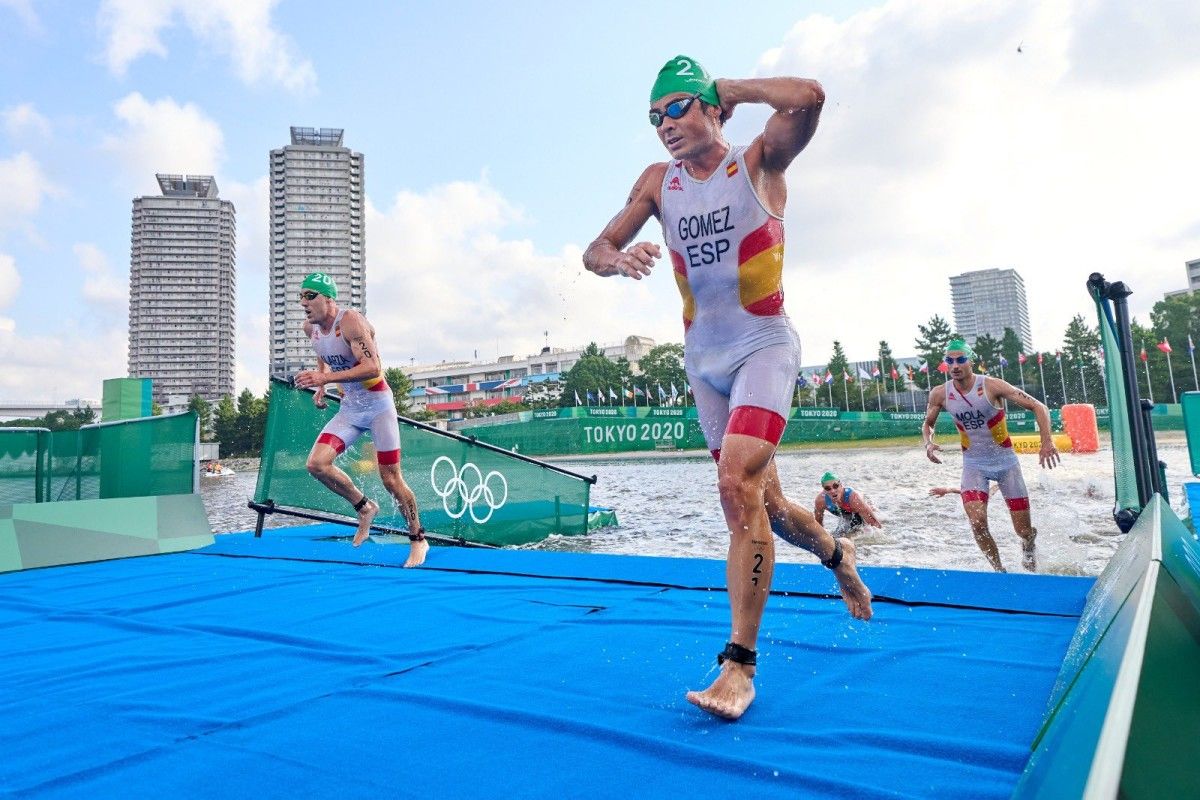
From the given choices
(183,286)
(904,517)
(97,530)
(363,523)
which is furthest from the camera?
(183,286)

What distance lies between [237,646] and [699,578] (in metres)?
2.66

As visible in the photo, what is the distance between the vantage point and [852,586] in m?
3.26

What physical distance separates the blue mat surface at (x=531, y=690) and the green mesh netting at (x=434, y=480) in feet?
12.9

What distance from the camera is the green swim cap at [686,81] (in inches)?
111

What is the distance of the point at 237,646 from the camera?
10.8 ft

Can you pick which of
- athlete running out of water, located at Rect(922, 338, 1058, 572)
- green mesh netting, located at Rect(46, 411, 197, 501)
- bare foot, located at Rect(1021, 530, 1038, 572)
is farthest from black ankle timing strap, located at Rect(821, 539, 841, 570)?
green mesh netting, located at Rect(46, 411, 197, 501)

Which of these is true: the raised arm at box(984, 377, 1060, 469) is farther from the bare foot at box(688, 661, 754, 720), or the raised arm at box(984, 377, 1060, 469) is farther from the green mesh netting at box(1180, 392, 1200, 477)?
the green mesh netting at box(1180, 392, 1200, 477)

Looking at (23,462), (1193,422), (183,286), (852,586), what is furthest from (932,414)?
(183,286)

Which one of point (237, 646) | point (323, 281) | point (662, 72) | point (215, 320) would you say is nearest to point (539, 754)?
point (237, 646)

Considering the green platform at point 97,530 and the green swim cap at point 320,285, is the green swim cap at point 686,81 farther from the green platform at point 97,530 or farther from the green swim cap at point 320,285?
the green platform at point 97,530

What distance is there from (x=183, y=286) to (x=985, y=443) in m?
151

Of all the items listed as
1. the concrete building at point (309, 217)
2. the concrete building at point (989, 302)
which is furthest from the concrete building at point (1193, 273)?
the concrete building at point (309, 217)

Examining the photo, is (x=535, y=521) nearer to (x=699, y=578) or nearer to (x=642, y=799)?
(x=699, y=578)

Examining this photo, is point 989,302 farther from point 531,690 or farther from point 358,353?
point 531,690
